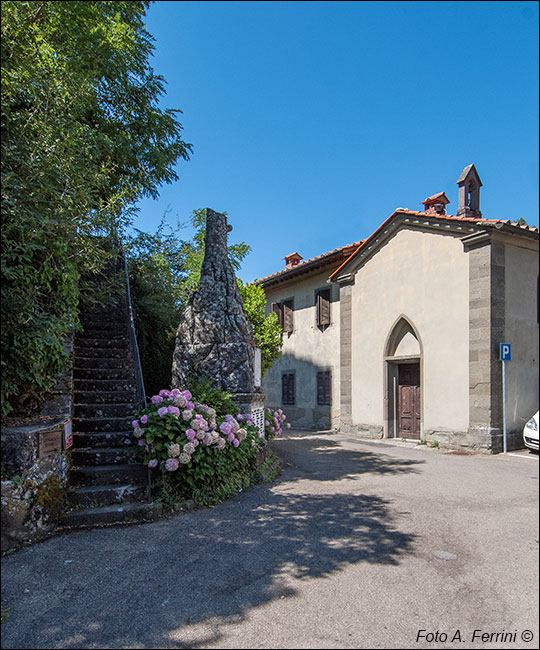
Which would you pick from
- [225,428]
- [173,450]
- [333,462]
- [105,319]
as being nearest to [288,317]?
[333,462]

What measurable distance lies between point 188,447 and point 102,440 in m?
1.25

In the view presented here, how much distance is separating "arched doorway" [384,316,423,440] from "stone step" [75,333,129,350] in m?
7.27

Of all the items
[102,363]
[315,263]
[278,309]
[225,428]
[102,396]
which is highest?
[315,263]

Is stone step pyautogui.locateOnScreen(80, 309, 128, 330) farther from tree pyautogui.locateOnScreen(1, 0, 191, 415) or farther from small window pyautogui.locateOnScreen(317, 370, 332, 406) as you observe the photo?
small window pyautogui.locateOnScreen(317, 370, 332, 406)

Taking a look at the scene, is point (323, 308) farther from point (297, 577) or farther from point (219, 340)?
point (297, 577)

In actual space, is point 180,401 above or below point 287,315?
below

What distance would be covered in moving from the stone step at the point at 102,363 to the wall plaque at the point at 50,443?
7.19ft

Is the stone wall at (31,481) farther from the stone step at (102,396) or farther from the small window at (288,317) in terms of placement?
the small window at (288,317)

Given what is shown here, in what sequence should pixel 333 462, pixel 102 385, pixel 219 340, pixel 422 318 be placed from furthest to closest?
pixel 422 318, pixel 333 462, pixel 219 340, pixel 102 385

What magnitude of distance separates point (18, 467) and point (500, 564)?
3.95 m

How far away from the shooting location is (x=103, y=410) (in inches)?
221

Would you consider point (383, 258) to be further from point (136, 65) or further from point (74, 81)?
point (74, 81)

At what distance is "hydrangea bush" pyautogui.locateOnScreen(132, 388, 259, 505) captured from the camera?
4.78 metres

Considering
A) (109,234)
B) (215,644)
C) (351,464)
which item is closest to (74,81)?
(109,234)
